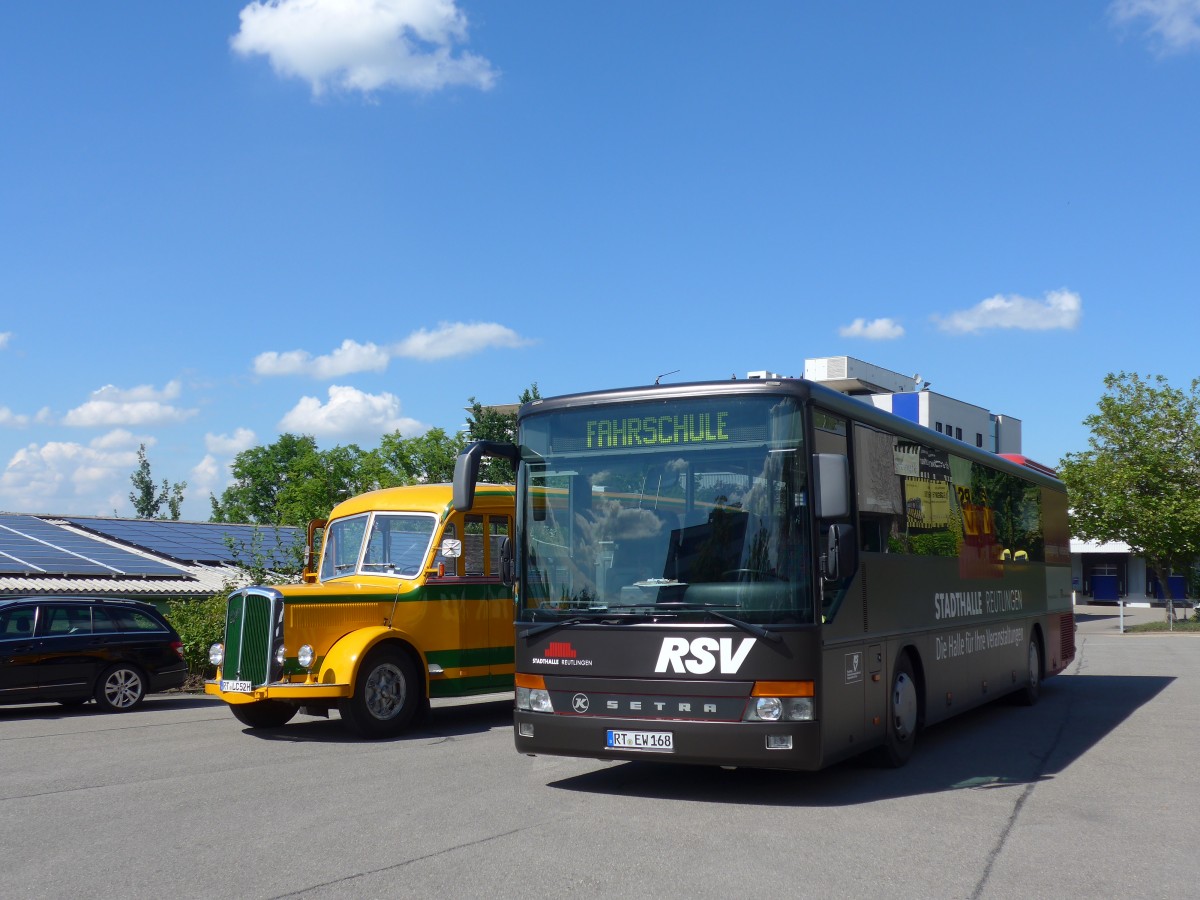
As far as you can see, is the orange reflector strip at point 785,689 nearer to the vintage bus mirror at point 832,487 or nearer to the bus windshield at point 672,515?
the bus windshield at point 672,515

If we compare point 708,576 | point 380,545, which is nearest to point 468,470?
point 708,576

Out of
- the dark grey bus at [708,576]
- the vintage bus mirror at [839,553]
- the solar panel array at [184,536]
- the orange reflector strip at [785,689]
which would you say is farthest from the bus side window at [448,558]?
the solar panel array at [184,536]

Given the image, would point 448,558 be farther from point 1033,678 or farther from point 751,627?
point 1033,678

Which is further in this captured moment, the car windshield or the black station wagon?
the black station wagon

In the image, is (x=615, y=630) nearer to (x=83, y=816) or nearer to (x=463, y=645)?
(x=83, y=816)

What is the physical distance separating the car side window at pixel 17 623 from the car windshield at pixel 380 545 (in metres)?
4.55

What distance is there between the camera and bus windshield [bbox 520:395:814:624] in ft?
28.4

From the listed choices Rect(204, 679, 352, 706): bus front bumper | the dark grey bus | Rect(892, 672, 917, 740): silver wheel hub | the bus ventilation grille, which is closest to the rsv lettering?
the dark grey bus

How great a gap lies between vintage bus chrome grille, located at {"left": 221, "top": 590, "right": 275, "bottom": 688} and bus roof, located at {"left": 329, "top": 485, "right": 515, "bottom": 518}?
1.90 m

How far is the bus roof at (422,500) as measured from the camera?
14500 mm

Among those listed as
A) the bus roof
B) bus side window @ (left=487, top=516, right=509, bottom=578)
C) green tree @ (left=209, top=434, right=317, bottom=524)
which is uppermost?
green tree @ (left=209, top=434, right=317, bottom=524)

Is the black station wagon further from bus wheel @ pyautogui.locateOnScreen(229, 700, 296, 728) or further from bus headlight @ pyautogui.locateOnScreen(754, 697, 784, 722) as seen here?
bus headlight @ pyautogui.locateOnScreen(754, 697, 784, 722)

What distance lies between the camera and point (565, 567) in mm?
9352

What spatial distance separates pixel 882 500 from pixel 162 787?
6414mm
